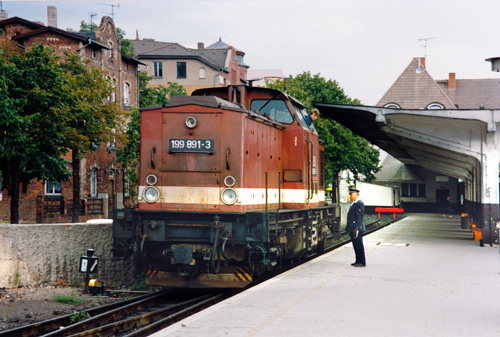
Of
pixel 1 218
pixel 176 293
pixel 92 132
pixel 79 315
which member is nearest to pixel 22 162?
pixel 92 132

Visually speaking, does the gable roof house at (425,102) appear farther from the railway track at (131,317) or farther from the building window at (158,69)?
the railway track at (131,317)

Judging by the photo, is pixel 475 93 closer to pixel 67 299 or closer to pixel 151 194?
pixel 151 194

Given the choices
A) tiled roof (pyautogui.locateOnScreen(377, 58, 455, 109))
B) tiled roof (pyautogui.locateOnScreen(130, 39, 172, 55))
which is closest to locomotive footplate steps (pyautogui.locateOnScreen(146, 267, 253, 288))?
tiled roof (pyautogui.locateOnScreen(377, 58, 455, 109))

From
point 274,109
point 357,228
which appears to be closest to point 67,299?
point 274,109

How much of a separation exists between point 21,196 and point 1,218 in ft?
5.97

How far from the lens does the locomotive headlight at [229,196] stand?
11.4 m

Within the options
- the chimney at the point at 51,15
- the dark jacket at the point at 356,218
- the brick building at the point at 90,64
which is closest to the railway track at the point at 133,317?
the dark jacket at the point at 356,218

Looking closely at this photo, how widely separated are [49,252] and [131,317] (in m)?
4.26

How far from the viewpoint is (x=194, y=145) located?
11.6 meters

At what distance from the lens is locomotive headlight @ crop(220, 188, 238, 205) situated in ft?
37.4

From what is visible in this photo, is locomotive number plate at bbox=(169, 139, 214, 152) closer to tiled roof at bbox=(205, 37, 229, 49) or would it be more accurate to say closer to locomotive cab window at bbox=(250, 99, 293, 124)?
locomotive cab window at bbox=(250, 99, 293, 124)

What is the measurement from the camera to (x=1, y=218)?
33.9m

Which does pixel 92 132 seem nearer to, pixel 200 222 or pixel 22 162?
pixel 22 162

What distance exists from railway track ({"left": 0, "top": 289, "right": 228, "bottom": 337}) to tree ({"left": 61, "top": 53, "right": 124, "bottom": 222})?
15.8m
